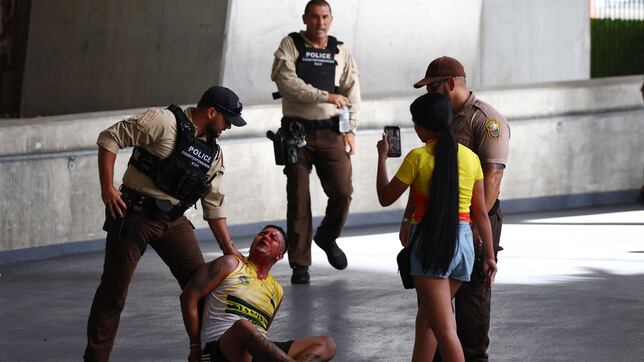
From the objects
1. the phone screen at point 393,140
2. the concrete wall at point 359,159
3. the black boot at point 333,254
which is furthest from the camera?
the concrete wall at point 359,159

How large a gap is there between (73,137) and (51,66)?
19.8 feet

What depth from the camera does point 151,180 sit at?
6.61 meters

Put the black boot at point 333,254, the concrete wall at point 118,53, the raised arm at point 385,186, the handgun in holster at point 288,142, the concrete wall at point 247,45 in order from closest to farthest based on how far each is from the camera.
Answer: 1. the raised arm at point 385,186
2. the handgun in holster at point 288,142
3. the black boot at point 333,254
4. the concrete wall at point 247,45
5. the concrete wall at point 118,53

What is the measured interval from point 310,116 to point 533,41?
23.0 ft

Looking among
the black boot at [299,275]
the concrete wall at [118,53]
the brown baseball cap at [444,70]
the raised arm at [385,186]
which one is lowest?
the black boot at [299,275]

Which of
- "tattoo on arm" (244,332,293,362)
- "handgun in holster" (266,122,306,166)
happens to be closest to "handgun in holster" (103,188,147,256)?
"tattoo on arm" (244,332,293,362)

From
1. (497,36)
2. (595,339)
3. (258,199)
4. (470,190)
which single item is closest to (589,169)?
(497,36)

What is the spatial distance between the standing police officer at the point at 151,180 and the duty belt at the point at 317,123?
3006 millimetres

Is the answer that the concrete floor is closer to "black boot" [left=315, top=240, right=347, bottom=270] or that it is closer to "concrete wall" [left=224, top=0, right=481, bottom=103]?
"black boot" [left=315, top=240, right=347, bottom=270]

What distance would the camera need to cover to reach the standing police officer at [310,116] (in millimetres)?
9570

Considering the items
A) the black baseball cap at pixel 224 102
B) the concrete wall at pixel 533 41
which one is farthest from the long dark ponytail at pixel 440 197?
the concrete wall at pixel 533 41

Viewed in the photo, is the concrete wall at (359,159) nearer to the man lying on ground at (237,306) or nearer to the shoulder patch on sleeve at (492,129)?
the man lying on ground at (237,306)

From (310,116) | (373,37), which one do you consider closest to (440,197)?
(310,116)

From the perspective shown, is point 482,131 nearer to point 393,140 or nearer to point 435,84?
point 435,84
